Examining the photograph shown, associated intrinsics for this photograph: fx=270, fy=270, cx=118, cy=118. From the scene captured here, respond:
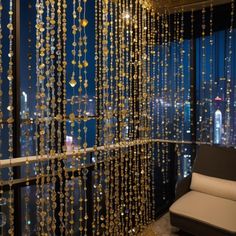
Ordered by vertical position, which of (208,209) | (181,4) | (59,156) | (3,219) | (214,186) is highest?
(181,4)

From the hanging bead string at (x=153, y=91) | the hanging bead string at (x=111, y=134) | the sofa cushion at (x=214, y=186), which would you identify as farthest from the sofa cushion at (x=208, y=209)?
the hanging bead string at (x=111, y=134)

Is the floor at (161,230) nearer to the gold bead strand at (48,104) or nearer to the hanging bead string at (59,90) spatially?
the hanging bead string at (59,90)

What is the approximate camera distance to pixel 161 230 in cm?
295

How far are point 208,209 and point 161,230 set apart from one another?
0.61 m

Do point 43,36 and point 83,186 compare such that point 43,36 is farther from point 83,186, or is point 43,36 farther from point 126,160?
point 126,160

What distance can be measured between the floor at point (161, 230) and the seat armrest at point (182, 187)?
345 mm

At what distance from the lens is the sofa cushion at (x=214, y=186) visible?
2836mm

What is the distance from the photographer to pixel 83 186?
7.64 ft

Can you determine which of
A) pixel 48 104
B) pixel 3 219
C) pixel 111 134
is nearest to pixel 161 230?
pixel 111 134

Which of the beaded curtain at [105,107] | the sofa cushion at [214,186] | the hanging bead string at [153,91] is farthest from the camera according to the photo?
the hanging bead string at [153,91]

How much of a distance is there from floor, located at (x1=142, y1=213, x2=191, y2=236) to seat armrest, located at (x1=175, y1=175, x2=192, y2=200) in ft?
1.13

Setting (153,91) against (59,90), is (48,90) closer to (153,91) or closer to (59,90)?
(59,90)

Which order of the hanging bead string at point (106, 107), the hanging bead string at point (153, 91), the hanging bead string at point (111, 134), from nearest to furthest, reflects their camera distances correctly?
1. the hanging bead string at point (106, 107)
2. the hanging bead string at point (111, 134)
3. the hanging bead string at point (153, 91)

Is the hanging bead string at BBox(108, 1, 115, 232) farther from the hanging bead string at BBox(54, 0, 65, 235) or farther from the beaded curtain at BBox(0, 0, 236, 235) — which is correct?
the hanging bead string at BBox(54, 0, 65, 235)
